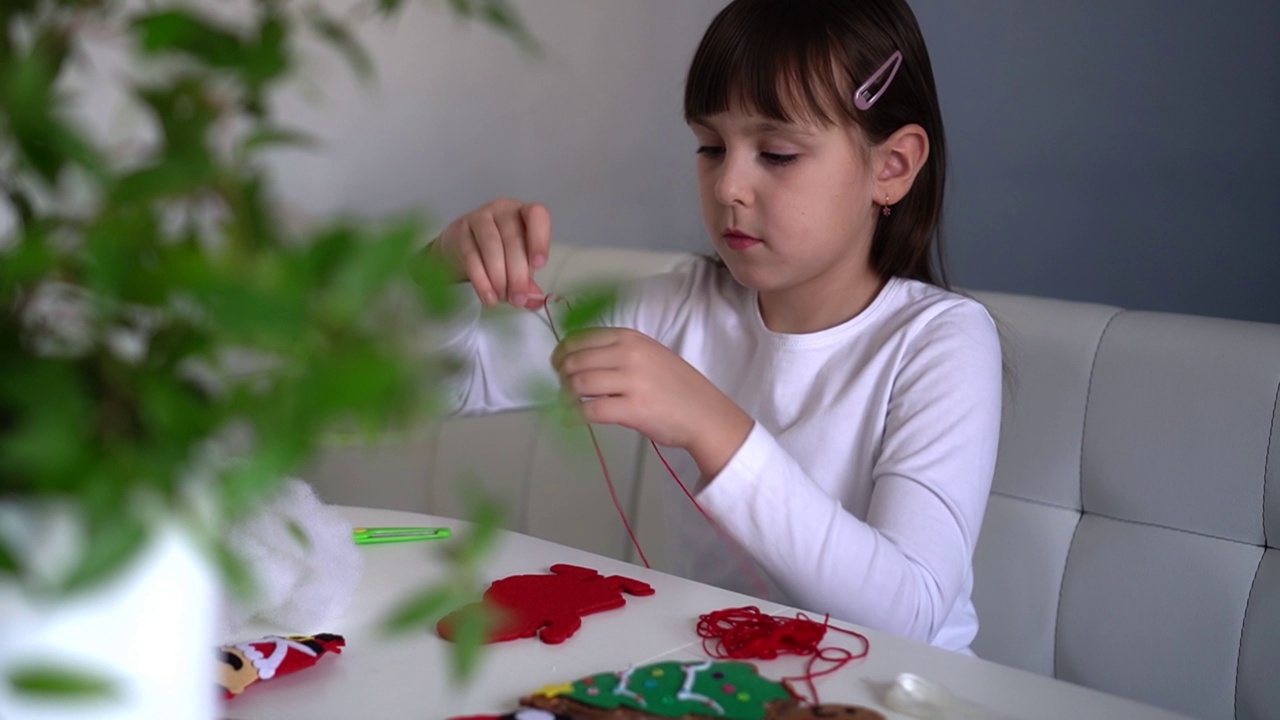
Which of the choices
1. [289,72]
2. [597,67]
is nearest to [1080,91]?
[597,67]

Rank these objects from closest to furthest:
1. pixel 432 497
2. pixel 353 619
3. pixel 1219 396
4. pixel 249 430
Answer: pixel 249 430 → pixel 353 619 → pixel 1219 396 → pixel 432 497

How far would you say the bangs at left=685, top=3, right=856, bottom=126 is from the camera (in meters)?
1.07

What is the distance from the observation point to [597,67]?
6.74 feet

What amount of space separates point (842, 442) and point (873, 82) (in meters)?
0.31

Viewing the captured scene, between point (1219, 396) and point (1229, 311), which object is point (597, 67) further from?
point (1219, 396)

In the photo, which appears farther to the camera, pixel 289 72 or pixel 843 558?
pixel 843 558

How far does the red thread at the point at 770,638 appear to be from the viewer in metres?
0.66

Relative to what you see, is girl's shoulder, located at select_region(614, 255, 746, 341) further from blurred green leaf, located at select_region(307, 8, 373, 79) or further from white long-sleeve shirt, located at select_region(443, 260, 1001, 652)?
blurred green leaf, located at select_region(307, 8, 373, 79)

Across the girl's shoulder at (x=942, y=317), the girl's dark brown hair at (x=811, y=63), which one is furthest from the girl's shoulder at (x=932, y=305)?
the girl's dark brown hair at (x=811, y=63)

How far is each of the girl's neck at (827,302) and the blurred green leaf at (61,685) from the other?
98 cm

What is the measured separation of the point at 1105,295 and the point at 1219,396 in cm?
114

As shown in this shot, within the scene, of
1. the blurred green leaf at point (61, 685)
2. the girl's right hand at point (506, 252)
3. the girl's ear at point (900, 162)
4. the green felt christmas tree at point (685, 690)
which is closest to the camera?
the blurred green leaf at point (61, 685)

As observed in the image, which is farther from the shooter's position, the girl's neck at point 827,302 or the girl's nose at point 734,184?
the girl's neck at point 827,302

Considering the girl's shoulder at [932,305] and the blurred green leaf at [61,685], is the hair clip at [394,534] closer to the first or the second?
the girl's shoulder at [932,305]
